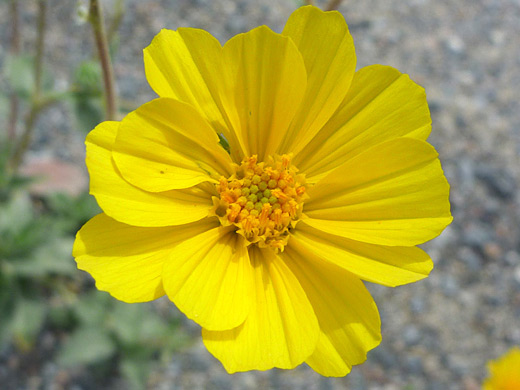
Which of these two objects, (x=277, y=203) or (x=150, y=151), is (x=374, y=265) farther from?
(x=150, y=151)

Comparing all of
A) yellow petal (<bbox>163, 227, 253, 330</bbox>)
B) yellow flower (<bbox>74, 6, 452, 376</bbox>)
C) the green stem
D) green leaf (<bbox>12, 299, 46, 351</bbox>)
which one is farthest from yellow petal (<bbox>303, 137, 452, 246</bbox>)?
green leaf (<bbox>12, 299, 46, 351</bbox>)

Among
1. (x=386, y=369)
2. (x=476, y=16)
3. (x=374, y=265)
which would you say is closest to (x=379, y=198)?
(x=374, y=265)

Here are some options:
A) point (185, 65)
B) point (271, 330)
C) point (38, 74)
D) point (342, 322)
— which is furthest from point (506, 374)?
point (38, 74)

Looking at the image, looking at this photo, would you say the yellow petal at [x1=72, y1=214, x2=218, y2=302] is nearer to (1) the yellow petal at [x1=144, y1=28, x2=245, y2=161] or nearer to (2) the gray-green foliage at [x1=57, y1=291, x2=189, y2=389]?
(1) the yellow petal at [x1=144, y1=28, x2=245, y2=161]

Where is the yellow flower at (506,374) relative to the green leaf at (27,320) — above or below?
above

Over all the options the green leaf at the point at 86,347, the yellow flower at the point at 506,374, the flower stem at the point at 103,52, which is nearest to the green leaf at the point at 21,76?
the flower stem at the point at 103,52

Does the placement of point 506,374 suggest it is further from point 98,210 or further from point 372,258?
point 98,210

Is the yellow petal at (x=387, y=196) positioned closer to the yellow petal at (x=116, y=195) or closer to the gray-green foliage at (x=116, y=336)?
the yellow petal at (x=116, y=195)
